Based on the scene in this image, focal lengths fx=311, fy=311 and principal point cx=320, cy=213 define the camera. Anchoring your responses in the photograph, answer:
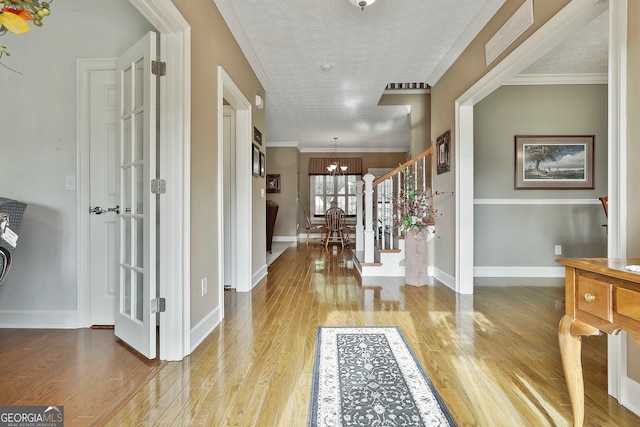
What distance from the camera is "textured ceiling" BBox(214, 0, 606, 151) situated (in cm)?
262

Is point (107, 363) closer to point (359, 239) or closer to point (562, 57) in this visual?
point (359, 239)

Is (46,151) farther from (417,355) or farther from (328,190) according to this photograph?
(328,190)

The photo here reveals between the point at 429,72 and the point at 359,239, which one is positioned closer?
the point at 429,72

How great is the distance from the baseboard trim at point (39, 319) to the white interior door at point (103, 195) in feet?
0.54

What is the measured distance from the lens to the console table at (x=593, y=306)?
3.24 ft

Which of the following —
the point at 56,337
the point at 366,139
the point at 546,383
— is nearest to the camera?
the point at 546,383

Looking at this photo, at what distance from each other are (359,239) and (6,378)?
4.16 metres

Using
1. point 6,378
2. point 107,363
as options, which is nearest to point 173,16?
point 107,363

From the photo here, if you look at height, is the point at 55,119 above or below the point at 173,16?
below

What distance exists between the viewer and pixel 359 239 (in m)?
5.08

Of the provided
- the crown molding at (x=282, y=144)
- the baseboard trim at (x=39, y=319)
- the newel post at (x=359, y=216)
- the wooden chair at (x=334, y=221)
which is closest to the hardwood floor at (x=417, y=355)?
the baseboard trim at (x=39, y=319)

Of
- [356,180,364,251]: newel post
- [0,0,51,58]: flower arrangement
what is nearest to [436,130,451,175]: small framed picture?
[356,180,364,251]: newel post

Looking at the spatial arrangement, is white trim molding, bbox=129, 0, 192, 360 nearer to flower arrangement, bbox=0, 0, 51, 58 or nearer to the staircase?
flower arrangement, bbox=0, 0, 51, 58

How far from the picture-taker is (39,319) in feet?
7.81
